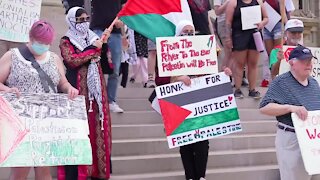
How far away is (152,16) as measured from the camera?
6953mm

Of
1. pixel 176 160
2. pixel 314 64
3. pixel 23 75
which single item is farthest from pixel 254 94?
pixel 23 75

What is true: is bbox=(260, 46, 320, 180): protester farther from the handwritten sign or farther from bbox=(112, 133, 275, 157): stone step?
the handwritten sign

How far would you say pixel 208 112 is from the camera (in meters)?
5.95

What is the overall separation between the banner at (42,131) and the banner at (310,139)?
1719 mm

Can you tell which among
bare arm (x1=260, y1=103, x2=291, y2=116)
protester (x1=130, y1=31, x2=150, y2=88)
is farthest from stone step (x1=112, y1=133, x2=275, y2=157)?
protester (x1=130, y1=31, x2=150, y2=88)

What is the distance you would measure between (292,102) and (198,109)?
56.0 inches

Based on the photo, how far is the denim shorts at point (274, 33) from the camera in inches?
357

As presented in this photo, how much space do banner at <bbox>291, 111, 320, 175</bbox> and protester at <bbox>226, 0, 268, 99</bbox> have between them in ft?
12.0

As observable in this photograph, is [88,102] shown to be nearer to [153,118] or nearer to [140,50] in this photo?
[153,118]

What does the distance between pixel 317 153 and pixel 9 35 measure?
442 centimetres

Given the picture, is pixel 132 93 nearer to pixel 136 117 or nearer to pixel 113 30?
pixel 136 117

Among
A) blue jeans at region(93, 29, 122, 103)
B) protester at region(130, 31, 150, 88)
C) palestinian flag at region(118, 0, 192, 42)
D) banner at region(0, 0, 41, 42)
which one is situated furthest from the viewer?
protester at region(130, 31, 150, 88)

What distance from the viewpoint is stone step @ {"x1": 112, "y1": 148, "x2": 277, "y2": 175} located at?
6258 mm

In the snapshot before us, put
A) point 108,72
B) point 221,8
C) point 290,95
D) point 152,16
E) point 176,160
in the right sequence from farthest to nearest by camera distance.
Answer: point 221,8, point 152,16, point 176,160, point 108,72, point 290,95
